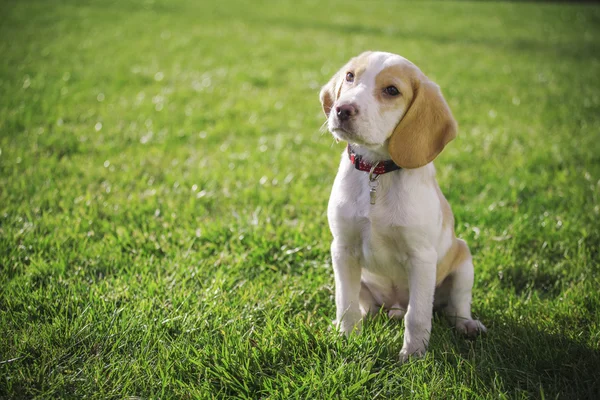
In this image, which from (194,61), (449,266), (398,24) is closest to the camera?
(449,266)

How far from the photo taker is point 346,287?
8.64 ft

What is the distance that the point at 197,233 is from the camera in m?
3.64

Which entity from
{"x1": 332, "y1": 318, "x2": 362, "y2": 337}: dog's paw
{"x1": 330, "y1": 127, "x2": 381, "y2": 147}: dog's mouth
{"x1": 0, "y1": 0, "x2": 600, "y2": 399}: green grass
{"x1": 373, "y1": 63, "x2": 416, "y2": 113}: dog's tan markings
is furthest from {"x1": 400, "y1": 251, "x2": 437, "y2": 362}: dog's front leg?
{"x1": 373, "y1": 63, "x2": 416, "y2": 113}: dog's tan markings

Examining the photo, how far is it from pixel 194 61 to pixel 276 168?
491 cm

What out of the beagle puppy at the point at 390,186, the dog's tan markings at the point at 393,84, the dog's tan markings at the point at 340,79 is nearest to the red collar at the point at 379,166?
the beagle puppy at the point at 390,186

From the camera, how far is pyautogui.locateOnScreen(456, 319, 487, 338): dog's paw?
2.73m

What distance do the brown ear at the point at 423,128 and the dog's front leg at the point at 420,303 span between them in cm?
49

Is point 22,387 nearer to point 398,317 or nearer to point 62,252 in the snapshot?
point 62,252

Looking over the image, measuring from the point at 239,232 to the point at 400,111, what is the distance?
5.57ft

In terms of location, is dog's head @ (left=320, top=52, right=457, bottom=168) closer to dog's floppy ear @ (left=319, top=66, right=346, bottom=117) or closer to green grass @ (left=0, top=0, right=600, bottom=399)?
dog's floppy ear @ (left=319, top=66, right=346, bottom=117)

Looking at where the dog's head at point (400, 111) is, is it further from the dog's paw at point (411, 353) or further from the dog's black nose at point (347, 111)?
the dog's paw at point (411, 353)

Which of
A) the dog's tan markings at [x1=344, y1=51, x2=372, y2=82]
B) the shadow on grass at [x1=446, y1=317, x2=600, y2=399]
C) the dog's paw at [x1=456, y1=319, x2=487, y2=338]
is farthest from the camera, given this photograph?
the dog's paw at [x1=456, y1=319, x2=487, y2=338]

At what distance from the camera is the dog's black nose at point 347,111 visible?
2.29m

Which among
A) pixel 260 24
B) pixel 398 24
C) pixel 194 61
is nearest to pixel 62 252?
pixel 194 61
